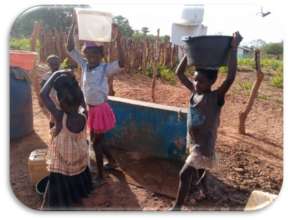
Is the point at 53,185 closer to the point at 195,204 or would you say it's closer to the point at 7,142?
the point at 7,142

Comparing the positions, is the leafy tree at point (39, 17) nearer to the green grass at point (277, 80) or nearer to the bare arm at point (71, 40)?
the bare arm at point (71, 40)

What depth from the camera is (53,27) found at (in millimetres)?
1919

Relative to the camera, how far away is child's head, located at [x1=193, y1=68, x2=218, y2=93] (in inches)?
69.1

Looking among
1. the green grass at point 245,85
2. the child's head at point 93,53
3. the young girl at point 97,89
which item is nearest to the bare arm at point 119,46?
the young girl at point 97,89

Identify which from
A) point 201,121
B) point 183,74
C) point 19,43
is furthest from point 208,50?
point 19,43

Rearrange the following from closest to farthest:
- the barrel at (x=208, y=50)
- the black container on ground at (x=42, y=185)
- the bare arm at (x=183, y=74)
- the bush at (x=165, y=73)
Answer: the barrel at (x=208, y=50) → the bare arm at (x=183, y=74) → the black container on ground at (x=42, y=185) → the bush at (x=165, y=73)

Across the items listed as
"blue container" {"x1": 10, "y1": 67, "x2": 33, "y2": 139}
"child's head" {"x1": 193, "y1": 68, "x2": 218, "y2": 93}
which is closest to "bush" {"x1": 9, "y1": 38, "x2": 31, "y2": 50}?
"blue container" {"x1": 10, "y1": 67, "x2": 33, "y2": 139}

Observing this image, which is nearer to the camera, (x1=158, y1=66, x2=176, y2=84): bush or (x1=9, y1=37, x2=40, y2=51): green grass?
(x1=9, y1=37, x2=40, y2=51): green grass

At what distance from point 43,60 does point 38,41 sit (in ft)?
0.40

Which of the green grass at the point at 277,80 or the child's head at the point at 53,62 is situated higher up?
the child's head at the point at 53,62

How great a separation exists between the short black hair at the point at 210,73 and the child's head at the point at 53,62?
741 millimetres

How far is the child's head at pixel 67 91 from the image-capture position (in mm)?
1817

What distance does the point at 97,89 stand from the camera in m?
2.12

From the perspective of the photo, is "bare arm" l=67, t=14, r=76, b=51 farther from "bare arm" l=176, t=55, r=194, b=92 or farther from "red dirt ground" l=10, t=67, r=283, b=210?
"bare arm" l=176, t=55, r=194, b=92
